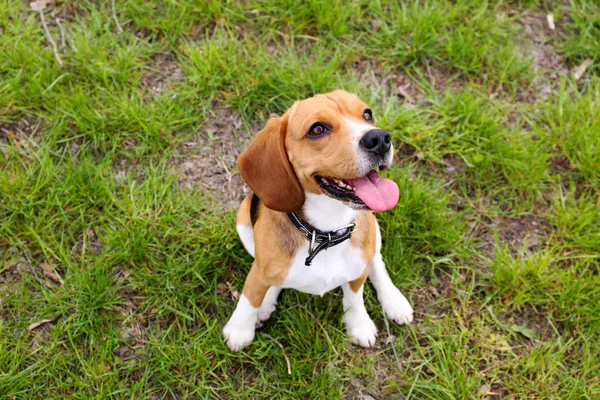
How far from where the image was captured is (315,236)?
11.6 feet

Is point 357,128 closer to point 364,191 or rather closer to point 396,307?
point 364,191

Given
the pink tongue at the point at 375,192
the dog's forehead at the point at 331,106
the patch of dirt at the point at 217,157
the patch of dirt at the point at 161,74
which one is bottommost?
the patch of dirt at the point at 217,157

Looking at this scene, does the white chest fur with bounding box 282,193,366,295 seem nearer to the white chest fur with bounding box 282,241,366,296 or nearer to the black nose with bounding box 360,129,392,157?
the white chest fur with bounding box 282,241,366,296

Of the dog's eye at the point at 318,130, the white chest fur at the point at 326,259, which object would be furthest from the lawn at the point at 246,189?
the dog's eye at the point at 318,130

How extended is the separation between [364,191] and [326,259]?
58 cm

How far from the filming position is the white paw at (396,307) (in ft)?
14.9

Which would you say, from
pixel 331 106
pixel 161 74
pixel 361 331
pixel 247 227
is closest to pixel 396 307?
pixel 361 331

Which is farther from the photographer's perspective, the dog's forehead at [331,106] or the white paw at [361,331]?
the white paw at [361,331]

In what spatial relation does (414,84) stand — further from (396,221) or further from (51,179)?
(51,179)

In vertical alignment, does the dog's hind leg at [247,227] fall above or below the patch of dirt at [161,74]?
below

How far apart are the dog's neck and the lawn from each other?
46.9 inches

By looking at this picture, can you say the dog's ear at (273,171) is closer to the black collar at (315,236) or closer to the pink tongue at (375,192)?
the black collar at (315,236)

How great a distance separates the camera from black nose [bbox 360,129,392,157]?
3162mm

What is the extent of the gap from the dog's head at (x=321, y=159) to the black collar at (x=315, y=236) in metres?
0.17
